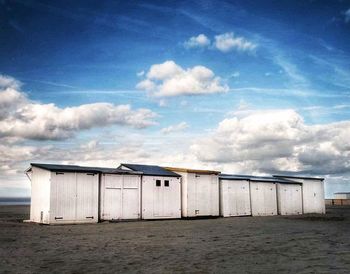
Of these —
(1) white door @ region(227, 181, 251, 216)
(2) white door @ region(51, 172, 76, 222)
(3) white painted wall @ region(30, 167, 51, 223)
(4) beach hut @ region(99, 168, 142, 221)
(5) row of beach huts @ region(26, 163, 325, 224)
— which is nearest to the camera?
(2) white door @ region(51, 172, 76, 222)

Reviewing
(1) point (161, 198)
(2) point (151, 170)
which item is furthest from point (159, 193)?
(2) point (151, 170)

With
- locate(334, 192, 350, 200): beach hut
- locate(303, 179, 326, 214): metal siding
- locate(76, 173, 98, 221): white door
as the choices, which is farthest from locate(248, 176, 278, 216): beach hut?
locate(334, 192, 350, 200): beach hut

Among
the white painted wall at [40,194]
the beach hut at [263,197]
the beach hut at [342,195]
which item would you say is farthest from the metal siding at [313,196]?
the beach hut at [342,195]

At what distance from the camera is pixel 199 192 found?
35.0 m

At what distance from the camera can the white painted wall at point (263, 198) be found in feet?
131

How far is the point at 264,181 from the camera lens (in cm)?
4147

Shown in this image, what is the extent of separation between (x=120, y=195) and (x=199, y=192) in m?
8.22

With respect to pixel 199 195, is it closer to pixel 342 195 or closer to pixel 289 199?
pixel 289 199

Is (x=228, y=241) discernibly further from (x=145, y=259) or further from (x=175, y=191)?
(x=175, y=191)

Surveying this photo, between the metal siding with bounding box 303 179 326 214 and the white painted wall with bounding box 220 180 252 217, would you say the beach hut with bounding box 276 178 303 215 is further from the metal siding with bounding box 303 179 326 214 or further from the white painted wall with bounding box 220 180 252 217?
the white painted wall with bounding box 220 180 252 217

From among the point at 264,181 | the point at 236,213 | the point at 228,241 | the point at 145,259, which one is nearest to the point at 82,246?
the point at 145,259

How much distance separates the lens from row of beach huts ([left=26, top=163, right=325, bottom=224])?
88.8 ft

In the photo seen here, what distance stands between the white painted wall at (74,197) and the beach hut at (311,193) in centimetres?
2761

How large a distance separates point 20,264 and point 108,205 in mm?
17764
